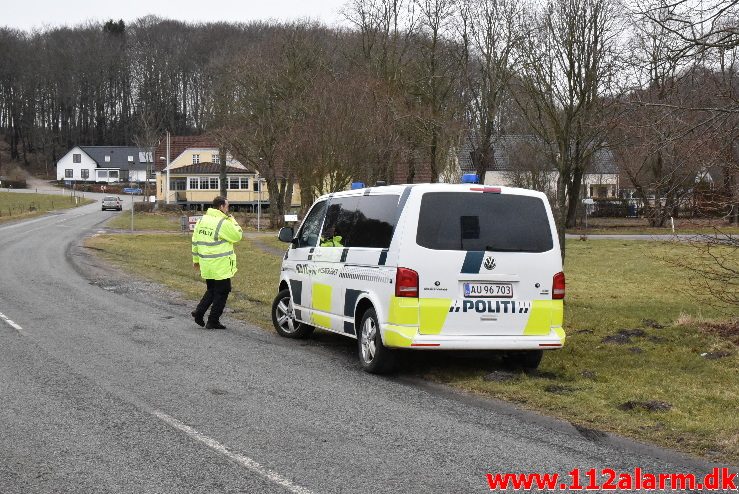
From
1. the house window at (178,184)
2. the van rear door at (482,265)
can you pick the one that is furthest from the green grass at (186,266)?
the house window at (178,184)

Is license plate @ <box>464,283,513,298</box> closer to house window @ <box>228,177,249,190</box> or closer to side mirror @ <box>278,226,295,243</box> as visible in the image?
side mirror @ <box>278,226,295,243</box>

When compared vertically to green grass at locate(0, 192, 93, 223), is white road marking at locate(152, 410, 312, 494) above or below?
below

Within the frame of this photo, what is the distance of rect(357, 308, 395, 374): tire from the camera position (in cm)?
895

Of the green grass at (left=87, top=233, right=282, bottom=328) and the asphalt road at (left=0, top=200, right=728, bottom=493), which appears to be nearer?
the asphalt road at (left=0, top=200, right=728, bottom=493)

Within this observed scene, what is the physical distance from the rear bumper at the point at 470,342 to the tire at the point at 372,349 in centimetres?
21

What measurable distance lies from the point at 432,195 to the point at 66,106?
123661 mm

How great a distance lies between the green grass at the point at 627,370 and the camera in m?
6.95

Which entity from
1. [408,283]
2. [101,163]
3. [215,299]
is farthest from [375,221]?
[101,163]

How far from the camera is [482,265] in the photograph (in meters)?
8.73

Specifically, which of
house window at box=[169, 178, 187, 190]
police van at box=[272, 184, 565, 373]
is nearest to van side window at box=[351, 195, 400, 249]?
police van at box=[272, 184, 565, 373]

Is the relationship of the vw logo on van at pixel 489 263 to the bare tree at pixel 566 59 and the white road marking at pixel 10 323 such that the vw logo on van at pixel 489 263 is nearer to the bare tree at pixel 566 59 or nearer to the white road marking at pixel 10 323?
the white road marking at pixel 10 323

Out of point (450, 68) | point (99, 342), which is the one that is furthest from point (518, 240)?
point (450, 68)

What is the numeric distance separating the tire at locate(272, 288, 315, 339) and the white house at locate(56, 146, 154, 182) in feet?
371

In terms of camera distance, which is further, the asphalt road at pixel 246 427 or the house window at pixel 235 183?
the house window at pixel 235 183
